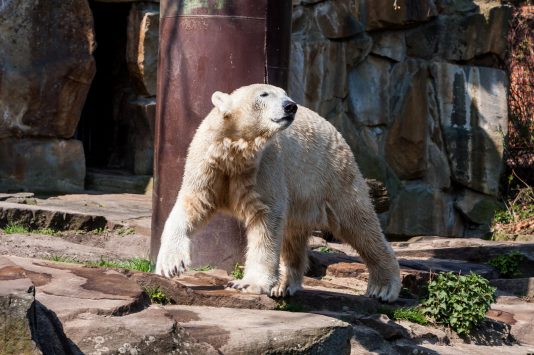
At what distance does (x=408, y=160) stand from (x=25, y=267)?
24.5ft

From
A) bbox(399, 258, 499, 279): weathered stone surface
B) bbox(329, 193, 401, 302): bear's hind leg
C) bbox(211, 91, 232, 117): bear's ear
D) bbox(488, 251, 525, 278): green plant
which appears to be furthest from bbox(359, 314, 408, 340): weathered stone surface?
bbox(488, 251, 525, 278): green plant

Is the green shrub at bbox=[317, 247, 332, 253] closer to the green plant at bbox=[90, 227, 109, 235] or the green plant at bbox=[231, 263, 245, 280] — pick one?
the green plant at bbox=[231, 263, 245, 280]

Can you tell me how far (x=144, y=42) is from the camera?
33.7 feet

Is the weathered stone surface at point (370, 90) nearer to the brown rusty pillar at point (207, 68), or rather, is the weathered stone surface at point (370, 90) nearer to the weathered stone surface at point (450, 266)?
the weathered stone surface at point (450, 266)

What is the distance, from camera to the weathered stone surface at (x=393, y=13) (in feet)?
35.9

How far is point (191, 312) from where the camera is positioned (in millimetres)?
4590

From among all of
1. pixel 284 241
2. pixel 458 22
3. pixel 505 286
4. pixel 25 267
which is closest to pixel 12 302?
pixel 25 267

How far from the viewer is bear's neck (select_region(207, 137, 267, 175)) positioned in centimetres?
511

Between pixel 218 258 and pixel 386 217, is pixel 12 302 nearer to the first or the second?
pixel 218 258

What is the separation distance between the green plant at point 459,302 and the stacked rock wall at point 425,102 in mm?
4973

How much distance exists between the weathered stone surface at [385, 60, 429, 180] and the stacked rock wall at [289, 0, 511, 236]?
0.04 ft

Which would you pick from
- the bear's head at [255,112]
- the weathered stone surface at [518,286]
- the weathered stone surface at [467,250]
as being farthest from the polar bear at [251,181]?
the weathered stone surface at [467,250]

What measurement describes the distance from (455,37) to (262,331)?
806 cm

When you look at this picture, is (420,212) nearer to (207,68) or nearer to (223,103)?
(207,68)
